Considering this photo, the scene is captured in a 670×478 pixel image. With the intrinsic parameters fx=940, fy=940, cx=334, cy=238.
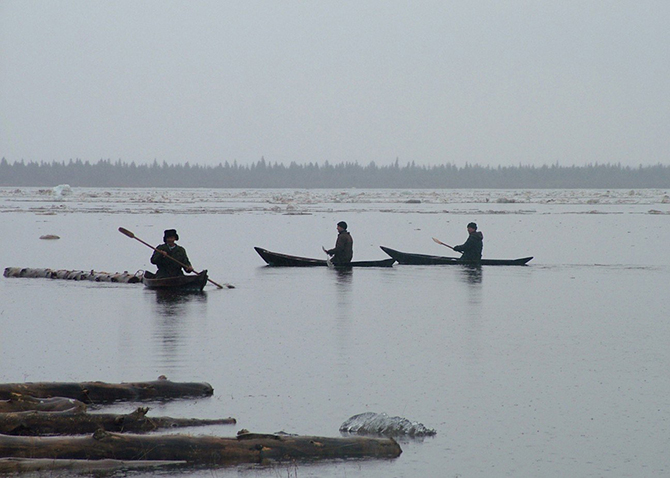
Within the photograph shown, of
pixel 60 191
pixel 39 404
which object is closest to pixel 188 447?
pixel 39 404

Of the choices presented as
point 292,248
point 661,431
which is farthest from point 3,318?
point 292,248

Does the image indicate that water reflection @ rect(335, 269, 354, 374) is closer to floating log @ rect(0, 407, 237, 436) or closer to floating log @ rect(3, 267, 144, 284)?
floating log @ rect(0, 407, 237, 436)

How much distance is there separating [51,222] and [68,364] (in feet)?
140

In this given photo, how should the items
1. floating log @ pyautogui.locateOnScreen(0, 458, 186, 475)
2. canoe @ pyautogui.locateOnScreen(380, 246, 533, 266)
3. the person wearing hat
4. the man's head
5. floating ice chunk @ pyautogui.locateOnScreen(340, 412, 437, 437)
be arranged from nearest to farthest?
floating log @ pyautogui.locateOnScreen(0, 458, 186, 475)
floating ice chunk @ pyautogui.locateOnScreen(340, 412, 437, 437)
the man's head
the person wearing hat
canoe @ pyautogui.locateOnScreen(380, 246, 533, 266)

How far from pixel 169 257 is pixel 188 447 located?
→ 1262cm

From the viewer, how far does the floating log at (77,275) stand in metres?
22.4

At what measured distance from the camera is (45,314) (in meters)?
16.5

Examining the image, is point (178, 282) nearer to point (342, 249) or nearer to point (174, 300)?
point (174, 300)

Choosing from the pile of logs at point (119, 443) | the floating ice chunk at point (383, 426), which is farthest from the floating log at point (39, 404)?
the floating ice chunk at point (383, 426)

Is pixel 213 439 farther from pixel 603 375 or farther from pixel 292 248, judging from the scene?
pixel 292 248

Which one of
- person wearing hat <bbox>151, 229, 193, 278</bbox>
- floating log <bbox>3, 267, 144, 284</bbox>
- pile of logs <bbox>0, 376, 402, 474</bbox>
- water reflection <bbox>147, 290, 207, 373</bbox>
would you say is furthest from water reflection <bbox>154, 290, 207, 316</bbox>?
pile of logs <bbox>0, 376, 402, 474</bbox>

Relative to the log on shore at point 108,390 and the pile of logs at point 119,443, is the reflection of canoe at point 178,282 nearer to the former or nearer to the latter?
the log on shore at point 108,390

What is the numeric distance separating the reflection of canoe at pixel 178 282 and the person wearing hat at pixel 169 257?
0.21 m

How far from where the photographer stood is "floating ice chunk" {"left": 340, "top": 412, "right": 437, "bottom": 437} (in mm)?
8594
